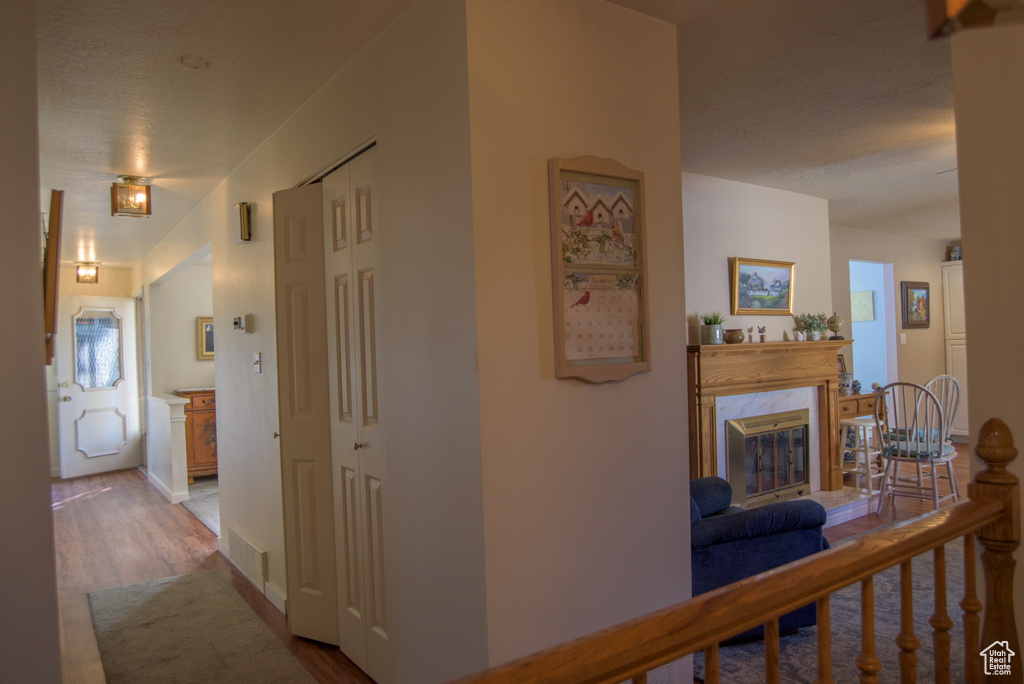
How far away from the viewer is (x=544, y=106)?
Result: 79.0 inches

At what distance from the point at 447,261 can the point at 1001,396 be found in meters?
1.56

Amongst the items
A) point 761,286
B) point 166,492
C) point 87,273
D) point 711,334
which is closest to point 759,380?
point 711,334

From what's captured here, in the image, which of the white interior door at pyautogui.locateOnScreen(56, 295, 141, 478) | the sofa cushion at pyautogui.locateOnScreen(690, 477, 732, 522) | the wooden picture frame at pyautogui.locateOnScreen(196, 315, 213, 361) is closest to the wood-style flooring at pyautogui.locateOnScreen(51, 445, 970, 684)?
the white interior door at pyautogui.locateOnScreen(56, 295, 141, 478)

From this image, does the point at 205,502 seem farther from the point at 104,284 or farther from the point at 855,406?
the point at 855,406

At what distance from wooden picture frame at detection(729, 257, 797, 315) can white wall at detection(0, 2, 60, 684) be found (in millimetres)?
4445

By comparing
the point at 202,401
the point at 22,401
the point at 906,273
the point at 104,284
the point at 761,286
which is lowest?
the point at 202,401

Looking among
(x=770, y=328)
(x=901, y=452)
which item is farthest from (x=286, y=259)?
(x=901, y=452)

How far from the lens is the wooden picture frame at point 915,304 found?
24.0 ft

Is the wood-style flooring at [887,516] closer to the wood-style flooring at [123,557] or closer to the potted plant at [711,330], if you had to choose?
the potted plant at [711,330]

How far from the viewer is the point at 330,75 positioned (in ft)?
8.74


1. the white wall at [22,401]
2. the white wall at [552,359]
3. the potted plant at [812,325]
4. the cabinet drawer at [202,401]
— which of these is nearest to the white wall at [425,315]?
the white wall at [552,359]

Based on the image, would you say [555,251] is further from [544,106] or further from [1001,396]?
[1001,396]

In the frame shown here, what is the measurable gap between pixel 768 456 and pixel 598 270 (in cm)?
343

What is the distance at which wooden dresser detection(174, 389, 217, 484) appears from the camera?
6.80 metres
